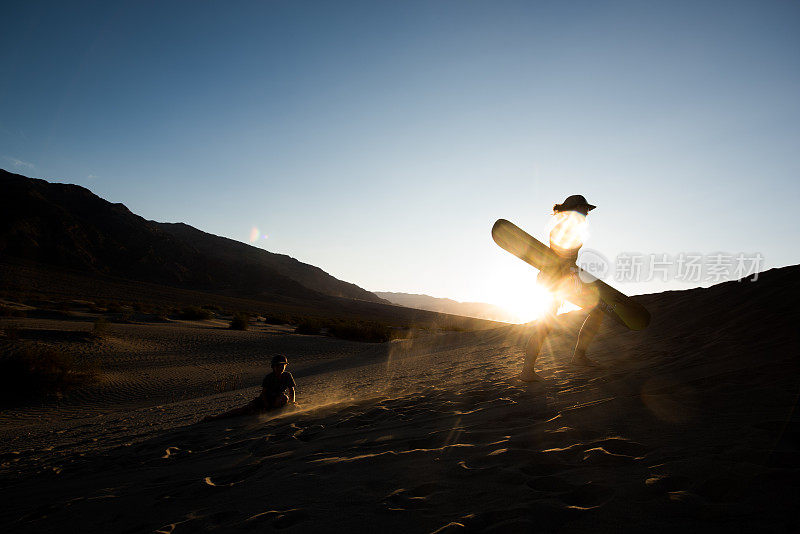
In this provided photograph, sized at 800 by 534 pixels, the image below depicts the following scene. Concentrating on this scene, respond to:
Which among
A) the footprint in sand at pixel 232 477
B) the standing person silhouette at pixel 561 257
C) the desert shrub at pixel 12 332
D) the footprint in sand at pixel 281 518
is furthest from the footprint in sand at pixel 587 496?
the desert shrub at pixel 12 332

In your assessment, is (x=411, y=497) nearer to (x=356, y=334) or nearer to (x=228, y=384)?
(x=228, y=384)

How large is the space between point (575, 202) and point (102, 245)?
74.0 meters

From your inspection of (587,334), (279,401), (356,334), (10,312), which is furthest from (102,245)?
(587,334)

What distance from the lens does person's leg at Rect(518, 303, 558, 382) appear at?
431 centimetres

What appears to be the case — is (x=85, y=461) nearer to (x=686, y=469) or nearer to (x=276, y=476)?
(x=276, y=476)

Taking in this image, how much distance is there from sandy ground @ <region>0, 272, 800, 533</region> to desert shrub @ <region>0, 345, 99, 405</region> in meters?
Answer: 2.66

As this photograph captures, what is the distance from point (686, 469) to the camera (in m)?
1.84

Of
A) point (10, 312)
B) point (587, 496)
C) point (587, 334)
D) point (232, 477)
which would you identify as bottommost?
point (10, 312)

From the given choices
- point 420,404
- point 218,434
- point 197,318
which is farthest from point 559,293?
point 197,318

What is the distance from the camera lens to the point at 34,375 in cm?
821

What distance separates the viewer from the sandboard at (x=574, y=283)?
4.34 meters

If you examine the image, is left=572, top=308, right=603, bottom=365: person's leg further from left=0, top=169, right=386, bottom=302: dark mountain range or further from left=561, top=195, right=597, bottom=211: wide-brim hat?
left=0, top=169, right=386, bottom=302: dark mountain range

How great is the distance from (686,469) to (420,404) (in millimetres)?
2843

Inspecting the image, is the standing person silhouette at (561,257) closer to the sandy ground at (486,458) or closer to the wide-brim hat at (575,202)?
the wide-brim hat at (575,202)
